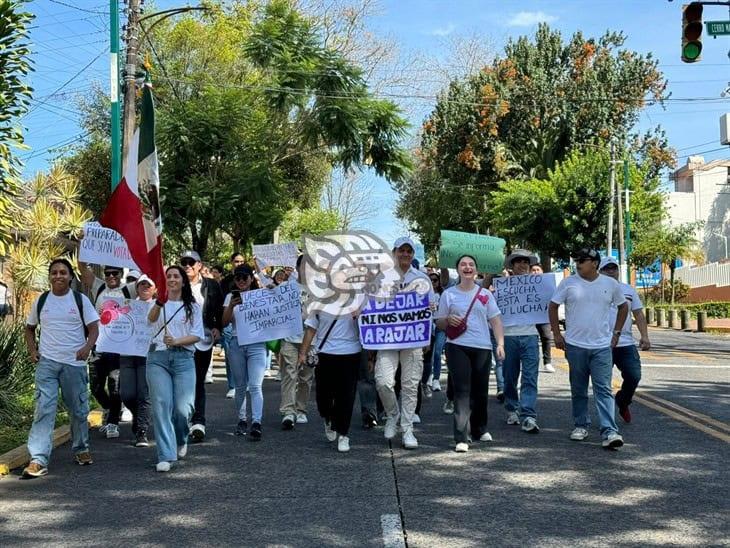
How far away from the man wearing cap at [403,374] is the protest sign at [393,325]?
9 centimetres

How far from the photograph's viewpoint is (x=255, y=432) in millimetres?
9156

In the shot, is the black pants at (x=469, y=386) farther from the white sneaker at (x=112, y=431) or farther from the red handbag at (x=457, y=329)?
the white sneaker at (x=112, y=431)

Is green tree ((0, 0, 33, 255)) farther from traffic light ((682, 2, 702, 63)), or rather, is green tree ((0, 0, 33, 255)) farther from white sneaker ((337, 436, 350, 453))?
traffic light ((682, 2, 702, 63))

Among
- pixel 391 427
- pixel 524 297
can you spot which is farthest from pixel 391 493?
pixel 524 297

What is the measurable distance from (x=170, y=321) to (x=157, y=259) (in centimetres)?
56

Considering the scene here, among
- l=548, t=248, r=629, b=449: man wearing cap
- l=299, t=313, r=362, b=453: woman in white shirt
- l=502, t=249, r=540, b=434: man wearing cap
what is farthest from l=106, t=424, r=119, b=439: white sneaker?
l=548, t=248, r=629, b=449: man wearing cap

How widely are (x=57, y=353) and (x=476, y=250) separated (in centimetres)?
712

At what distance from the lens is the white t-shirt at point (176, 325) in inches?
308

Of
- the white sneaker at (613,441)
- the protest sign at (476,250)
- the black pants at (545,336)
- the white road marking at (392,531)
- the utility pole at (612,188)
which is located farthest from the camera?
the utility pole at (612,188)

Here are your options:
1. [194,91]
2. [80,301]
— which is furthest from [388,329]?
[194,91]

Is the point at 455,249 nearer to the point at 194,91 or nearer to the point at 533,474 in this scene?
the point at 533,474

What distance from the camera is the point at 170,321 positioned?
25.8 ft

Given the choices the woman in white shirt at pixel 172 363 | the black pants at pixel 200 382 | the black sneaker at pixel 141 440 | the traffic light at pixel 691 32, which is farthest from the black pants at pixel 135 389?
the traffic light at pixel 691 32

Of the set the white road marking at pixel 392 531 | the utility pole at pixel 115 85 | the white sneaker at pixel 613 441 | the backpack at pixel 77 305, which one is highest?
the utility pole at pixel 115 85
